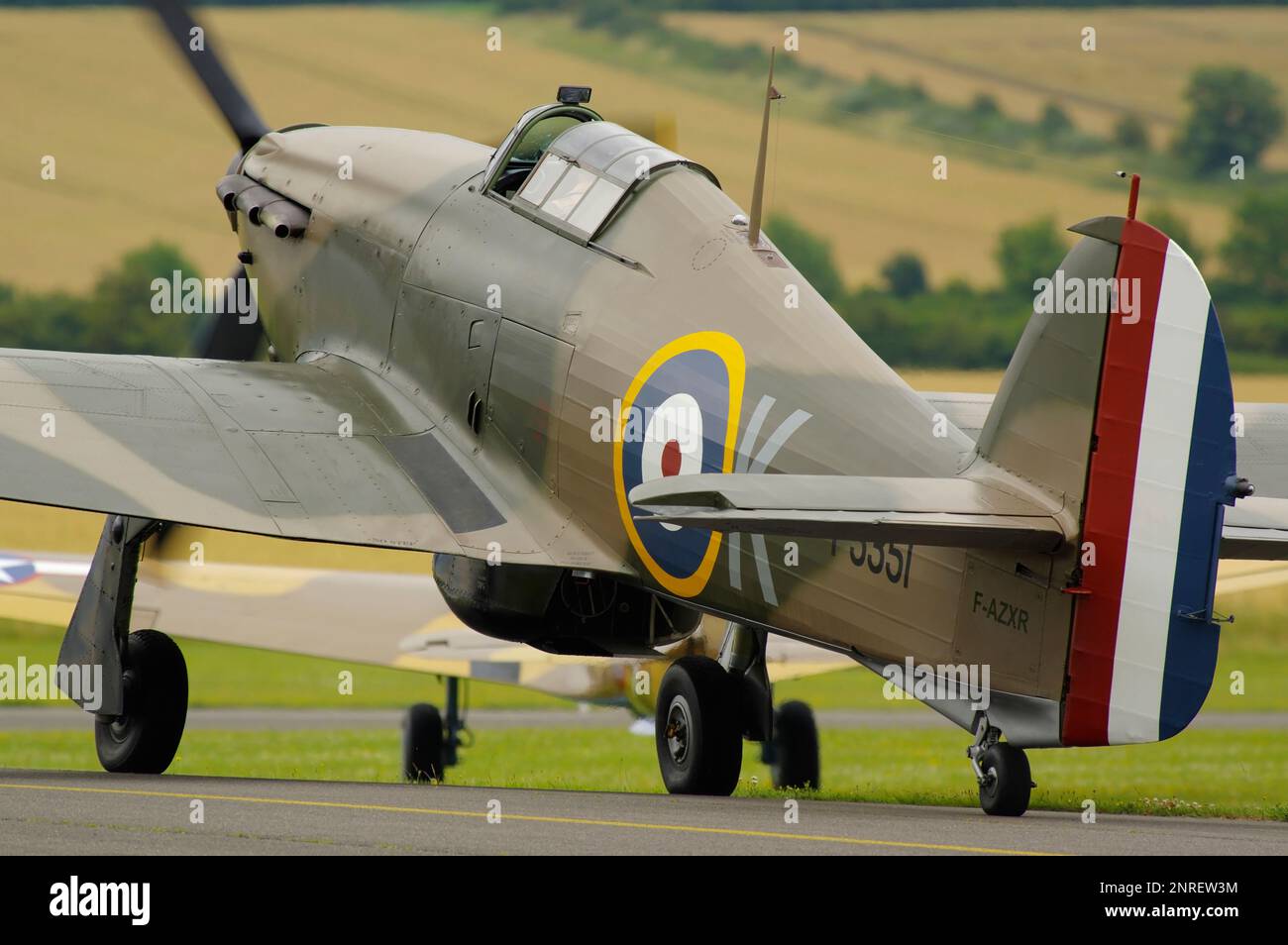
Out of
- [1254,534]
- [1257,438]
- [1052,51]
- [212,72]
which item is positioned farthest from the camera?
[1052,51]

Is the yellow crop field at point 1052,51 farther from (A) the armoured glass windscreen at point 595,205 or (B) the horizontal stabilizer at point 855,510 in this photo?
(B) the horizontal stabilizer at point 855,510

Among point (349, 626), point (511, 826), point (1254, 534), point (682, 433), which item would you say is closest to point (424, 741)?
point (349, 626)

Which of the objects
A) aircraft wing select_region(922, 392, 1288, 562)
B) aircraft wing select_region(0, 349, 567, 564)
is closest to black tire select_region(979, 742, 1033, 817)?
aircraft wing select_region(922, 392, 1288, 562)

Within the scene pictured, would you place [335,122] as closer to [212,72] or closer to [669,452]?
[212,72]

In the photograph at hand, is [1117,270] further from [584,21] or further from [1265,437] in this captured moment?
[584,21]

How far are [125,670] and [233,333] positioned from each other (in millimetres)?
3766

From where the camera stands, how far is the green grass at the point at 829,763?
1619 cm

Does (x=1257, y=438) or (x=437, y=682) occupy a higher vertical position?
(x=1257, y=438)

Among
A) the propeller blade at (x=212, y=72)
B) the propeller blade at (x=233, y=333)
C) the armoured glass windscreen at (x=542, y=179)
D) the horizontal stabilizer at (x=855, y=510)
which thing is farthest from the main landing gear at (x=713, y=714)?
the propeller blade at (x=212, y=72)

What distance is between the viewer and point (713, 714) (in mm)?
11148

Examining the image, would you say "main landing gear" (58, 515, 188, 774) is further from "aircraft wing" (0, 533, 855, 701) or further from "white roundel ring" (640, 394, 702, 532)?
"aircraft wing" (0, 533, 855, 701)

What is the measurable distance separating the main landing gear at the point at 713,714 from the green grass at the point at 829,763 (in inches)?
46.9
